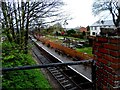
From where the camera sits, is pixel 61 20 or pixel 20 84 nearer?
pixel 20 84

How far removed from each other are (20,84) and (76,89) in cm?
641

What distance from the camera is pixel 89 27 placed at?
7244 centimetres

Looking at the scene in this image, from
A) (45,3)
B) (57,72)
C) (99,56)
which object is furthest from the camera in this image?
(57,72)

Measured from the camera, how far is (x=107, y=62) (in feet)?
8.11

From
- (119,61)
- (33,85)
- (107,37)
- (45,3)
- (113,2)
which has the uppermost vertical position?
(113,2)

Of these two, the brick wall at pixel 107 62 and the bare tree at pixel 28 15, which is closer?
the brick wall at pixel 107 62

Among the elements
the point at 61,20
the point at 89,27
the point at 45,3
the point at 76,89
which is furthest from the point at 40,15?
the point at 89,27

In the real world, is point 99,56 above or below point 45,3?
below

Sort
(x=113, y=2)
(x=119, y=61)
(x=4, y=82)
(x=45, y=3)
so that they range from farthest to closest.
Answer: (x=113, y=2), (x=45, y=3), (x=4, y=82), (x=119, y=61)

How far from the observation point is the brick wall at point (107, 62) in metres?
2.33

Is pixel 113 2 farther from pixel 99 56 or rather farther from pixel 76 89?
pixel 99 56

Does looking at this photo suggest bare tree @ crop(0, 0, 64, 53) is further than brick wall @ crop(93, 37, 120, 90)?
Yes

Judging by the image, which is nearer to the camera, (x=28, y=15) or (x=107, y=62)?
(x=107, y=62)

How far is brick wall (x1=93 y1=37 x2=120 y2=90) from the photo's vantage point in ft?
7.66
